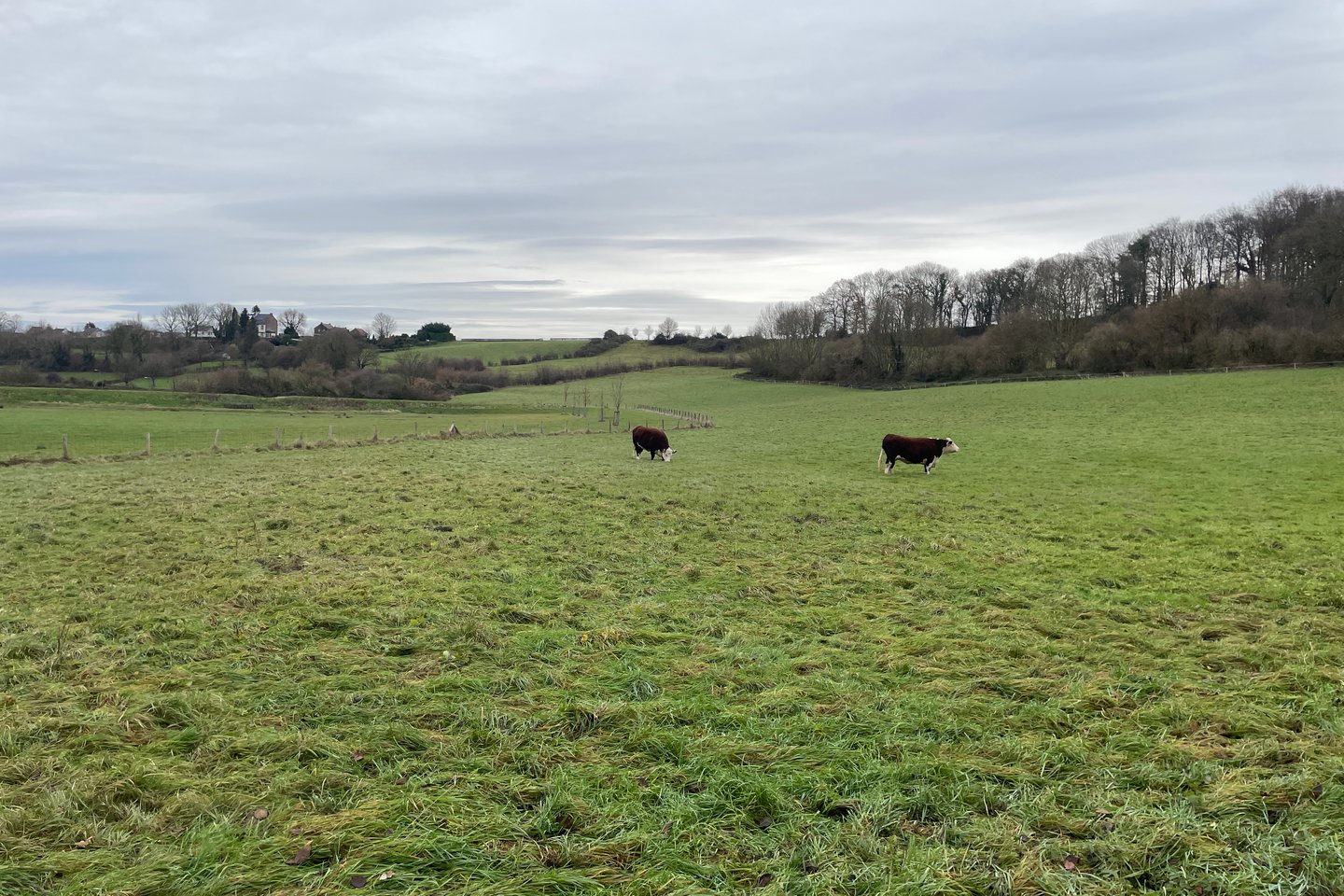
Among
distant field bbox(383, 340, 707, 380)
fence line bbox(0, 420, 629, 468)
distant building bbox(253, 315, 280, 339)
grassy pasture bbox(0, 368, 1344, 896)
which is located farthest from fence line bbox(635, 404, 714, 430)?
distant building bbox(253, 315, 280, 339)

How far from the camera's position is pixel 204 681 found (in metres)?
6.57

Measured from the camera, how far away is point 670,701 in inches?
239

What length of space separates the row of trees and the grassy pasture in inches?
2336

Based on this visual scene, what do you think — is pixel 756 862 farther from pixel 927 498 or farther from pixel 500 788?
pixel 927 498

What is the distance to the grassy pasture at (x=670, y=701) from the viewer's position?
4.02m

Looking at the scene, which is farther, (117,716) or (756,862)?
(117,716)

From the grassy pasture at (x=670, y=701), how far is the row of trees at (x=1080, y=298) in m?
59.3

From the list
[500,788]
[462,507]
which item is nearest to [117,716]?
[500,788]

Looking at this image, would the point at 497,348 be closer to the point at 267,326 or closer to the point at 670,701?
the point at 267,326

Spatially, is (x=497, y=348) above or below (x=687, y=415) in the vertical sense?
above

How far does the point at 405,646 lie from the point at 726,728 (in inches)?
146

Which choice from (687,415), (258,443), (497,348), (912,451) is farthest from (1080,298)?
(497,348)

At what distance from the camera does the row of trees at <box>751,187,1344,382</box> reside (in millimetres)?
63219

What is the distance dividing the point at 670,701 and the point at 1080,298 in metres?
86.1
